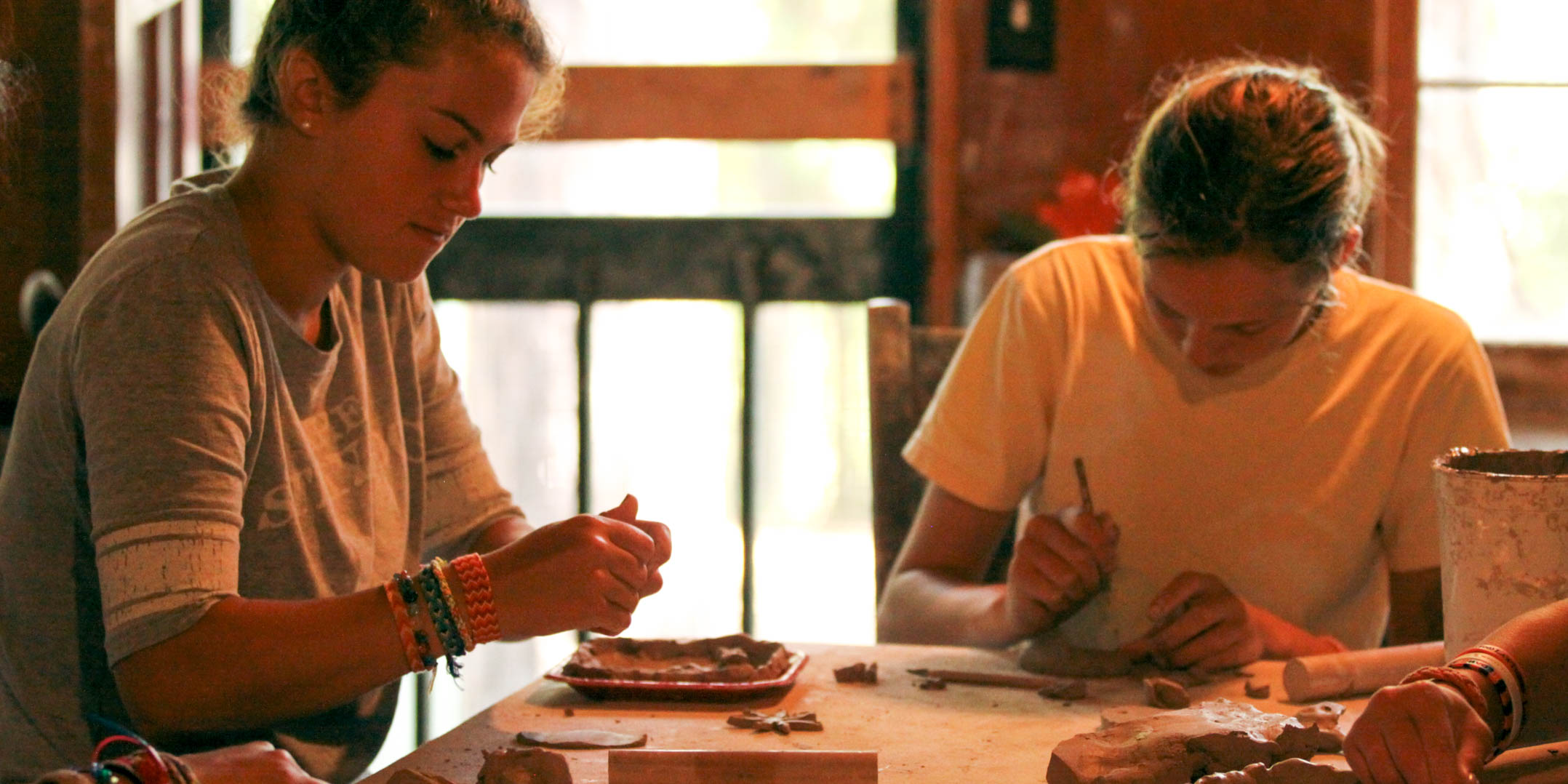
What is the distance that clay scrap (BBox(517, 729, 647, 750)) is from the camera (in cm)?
128

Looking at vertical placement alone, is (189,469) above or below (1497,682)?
above

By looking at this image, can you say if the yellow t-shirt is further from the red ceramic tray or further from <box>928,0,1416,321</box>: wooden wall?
<box>928,0,1416,321</box>: wooden wall

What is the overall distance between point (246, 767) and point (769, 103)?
199 centimetres

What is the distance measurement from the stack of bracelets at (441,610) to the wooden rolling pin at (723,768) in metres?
0.22

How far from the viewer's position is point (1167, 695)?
144cm

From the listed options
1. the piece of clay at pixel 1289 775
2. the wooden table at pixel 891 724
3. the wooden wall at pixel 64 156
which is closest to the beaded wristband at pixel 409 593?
the wooden table at pixel 891 724

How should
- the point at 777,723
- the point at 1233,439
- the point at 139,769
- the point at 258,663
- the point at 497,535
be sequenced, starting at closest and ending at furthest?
1. the point at 139,769
2. the point at 258,663
3. the point at 777,723
4. the point at 497,535
5. the point at 1233,439

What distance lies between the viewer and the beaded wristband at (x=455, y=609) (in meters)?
1.28

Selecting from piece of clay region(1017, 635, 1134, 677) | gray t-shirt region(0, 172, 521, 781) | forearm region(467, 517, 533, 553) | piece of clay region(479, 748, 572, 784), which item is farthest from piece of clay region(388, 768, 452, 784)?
piece of clay region(1017, 635, 1134, 677)

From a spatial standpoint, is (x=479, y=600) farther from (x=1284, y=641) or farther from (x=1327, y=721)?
(x=1284, y=641)

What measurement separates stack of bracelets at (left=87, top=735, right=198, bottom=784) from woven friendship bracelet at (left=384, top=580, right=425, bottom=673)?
0.91ft

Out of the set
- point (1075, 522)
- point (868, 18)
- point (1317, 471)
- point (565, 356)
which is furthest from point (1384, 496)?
point (565, 356)

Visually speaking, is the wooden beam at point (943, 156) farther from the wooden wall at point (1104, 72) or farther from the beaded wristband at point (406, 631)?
the beaded wristband at point (406, 631)

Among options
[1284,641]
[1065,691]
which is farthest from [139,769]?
[1284,641]
